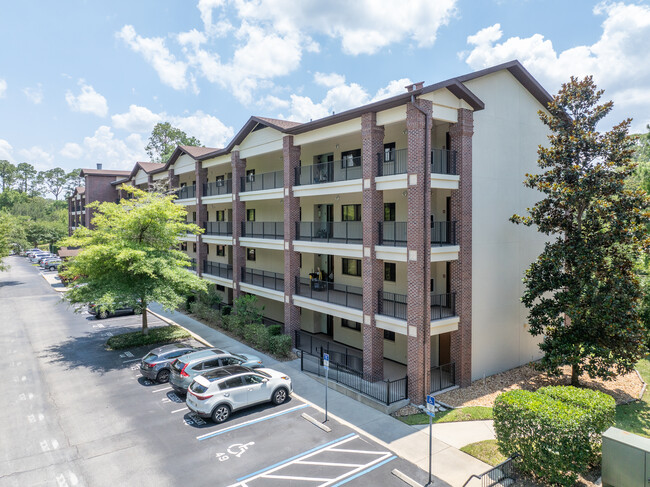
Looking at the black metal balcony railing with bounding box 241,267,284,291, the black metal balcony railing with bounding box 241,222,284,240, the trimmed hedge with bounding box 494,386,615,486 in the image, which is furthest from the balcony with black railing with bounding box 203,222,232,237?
the trimmed hedge with bounding box 494,386,615,486

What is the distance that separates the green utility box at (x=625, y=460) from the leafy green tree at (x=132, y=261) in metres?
20.1

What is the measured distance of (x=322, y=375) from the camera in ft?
60.1

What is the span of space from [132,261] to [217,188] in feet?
35.1

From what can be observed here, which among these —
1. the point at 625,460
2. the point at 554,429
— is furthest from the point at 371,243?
the point at 625,460

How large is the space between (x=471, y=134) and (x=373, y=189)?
486 cm

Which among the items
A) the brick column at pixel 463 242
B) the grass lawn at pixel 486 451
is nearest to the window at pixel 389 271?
the brick column at pixel 463 242

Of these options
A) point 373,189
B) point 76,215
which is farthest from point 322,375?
point 76,215

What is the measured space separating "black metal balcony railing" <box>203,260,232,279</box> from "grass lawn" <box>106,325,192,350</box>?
222 inches

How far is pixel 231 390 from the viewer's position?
14352 millimetres

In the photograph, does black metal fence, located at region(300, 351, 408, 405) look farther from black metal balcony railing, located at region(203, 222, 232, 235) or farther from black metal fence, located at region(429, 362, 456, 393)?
black metal balcony railing, located at region(203, 222, 232, 235)

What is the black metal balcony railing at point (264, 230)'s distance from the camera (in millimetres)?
25875

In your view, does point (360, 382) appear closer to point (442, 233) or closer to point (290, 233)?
point (442, 233)

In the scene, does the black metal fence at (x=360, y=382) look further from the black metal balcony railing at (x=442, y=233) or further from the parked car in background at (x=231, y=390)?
the black metal balcony railing at (x=442, y=233)

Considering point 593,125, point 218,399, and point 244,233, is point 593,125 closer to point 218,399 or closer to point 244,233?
point 218,399
